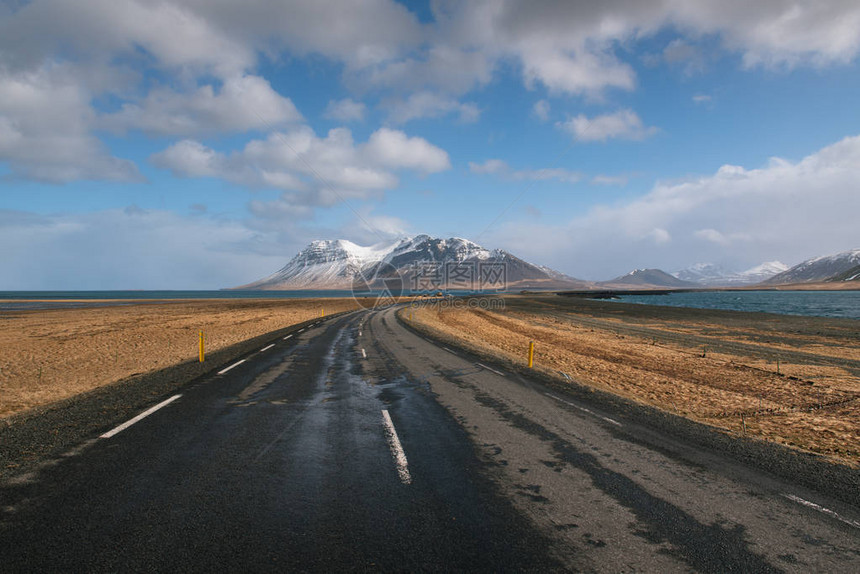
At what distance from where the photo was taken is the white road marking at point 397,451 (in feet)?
18.7

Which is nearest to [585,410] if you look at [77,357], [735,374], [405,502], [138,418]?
[405,502]

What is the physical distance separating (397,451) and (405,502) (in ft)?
5.64

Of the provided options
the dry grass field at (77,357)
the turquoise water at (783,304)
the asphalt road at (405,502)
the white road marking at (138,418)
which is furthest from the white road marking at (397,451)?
the turquoise water at (783,304)

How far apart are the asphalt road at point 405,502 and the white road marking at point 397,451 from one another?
0.04 m

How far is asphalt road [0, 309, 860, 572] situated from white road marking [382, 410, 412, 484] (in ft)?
0.14

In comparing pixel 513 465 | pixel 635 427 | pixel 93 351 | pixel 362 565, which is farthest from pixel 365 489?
pixel 93 351

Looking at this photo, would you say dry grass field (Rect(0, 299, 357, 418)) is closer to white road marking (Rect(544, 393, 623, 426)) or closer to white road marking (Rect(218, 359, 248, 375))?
white road marking (Rect(218, 359, 248, 375))

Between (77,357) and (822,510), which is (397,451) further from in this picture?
(77,357)

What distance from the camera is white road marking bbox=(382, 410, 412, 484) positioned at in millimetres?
5695

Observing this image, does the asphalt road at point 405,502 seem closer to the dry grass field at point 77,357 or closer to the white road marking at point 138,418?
the white road marking at point 138,418

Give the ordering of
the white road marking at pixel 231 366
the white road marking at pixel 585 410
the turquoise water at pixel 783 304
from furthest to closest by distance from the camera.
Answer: the turquoise water at pixel 783 304, the white road marking at pixel 231 366, the white road marking at pixel 585 410

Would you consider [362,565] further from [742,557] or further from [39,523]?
[742,557]

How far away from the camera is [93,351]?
19.5 meters

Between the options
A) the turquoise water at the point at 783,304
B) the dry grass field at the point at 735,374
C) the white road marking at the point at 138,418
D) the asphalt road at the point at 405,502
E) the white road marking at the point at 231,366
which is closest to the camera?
the asphalt road at the point at 405,502
